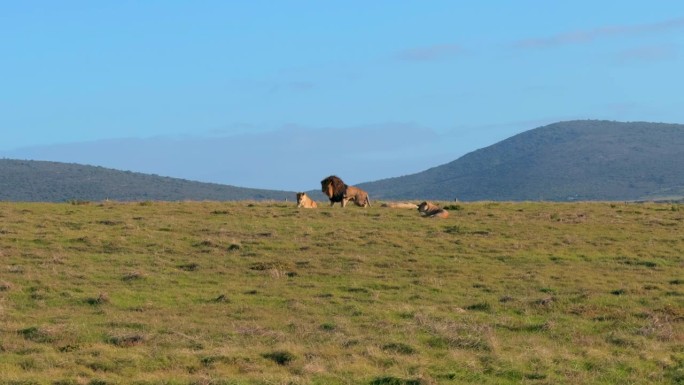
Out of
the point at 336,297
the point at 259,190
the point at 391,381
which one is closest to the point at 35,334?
the point at 391,381

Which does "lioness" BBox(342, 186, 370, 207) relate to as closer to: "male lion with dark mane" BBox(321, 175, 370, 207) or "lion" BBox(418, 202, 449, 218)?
"male lion with dark mane" BBox(321, 175, 370, 207)

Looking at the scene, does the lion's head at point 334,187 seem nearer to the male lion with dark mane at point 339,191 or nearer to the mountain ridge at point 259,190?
the male lion with dark mane at point 339,191

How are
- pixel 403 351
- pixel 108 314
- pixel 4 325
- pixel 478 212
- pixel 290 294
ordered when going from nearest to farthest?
pixel 403 351 < pixel 4 325 < pixel 108 314 < pixel 290 294 < pixel 478 212

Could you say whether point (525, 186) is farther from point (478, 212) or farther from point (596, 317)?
point (596, 317)

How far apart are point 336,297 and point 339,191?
1906cm

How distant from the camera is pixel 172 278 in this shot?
2356 cm

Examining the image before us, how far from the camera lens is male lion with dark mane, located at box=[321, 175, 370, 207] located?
1592 inches

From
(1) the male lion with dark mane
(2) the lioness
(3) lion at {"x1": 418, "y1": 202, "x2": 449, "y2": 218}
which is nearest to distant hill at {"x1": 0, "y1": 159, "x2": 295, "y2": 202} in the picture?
(2) the lioness

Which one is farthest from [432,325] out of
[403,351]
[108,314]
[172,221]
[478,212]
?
[478,212]

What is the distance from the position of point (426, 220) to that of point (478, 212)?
388 centimetres

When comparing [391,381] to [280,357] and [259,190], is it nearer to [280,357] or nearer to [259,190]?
[280,357]

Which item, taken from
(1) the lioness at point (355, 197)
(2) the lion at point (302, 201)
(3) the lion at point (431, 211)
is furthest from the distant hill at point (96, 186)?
(3) the lion at point (431, 211)

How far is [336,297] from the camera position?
21.6m

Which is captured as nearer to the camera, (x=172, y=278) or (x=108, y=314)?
(x=108, y=314)
